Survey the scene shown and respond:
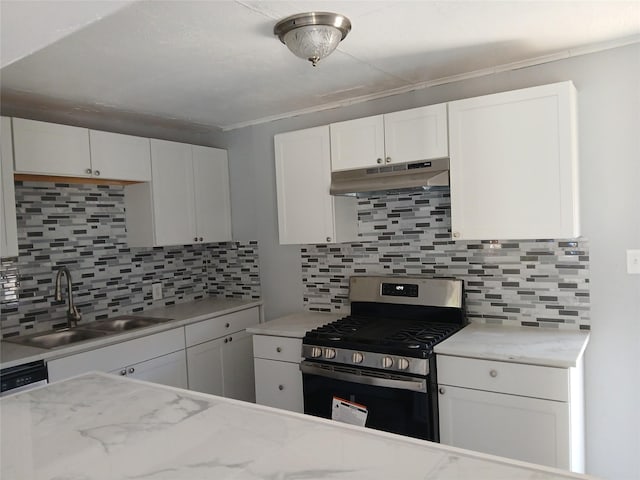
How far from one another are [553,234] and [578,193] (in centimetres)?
31

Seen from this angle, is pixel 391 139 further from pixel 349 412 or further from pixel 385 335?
pixel 349 412

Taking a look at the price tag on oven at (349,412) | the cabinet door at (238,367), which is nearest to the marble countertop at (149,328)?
the cabinet door at (238,367)

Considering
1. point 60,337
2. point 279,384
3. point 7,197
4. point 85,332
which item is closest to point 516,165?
point 279,384

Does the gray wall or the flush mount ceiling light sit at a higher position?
the flush mount ceiling light

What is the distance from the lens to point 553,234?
2.25m

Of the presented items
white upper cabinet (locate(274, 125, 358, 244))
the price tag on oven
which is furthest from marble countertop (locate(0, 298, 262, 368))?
the price tag on oven

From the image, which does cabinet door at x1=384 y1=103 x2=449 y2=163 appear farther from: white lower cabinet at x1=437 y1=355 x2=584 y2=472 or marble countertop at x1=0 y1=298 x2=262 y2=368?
marble countertop at x1=0 y1=298 x2=262 y2=368

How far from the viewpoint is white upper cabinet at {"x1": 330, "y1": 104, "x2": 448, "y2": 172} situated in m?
2.54

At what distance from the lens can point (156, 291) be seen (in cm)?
364

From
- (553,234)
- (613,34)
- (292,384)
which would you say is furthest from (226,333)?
(613,34)

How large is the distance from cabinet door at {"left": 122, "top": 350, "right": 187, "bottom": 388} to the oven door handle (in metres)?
0.89

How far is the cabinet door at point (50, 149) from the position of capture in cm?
256

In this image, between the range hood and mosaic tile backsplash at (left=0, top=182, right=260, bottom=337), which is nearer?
the range hood

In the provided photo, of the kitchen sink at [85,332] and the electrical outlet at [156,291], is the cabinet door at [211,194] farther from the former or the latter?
the kitchen sink at [85,332]
